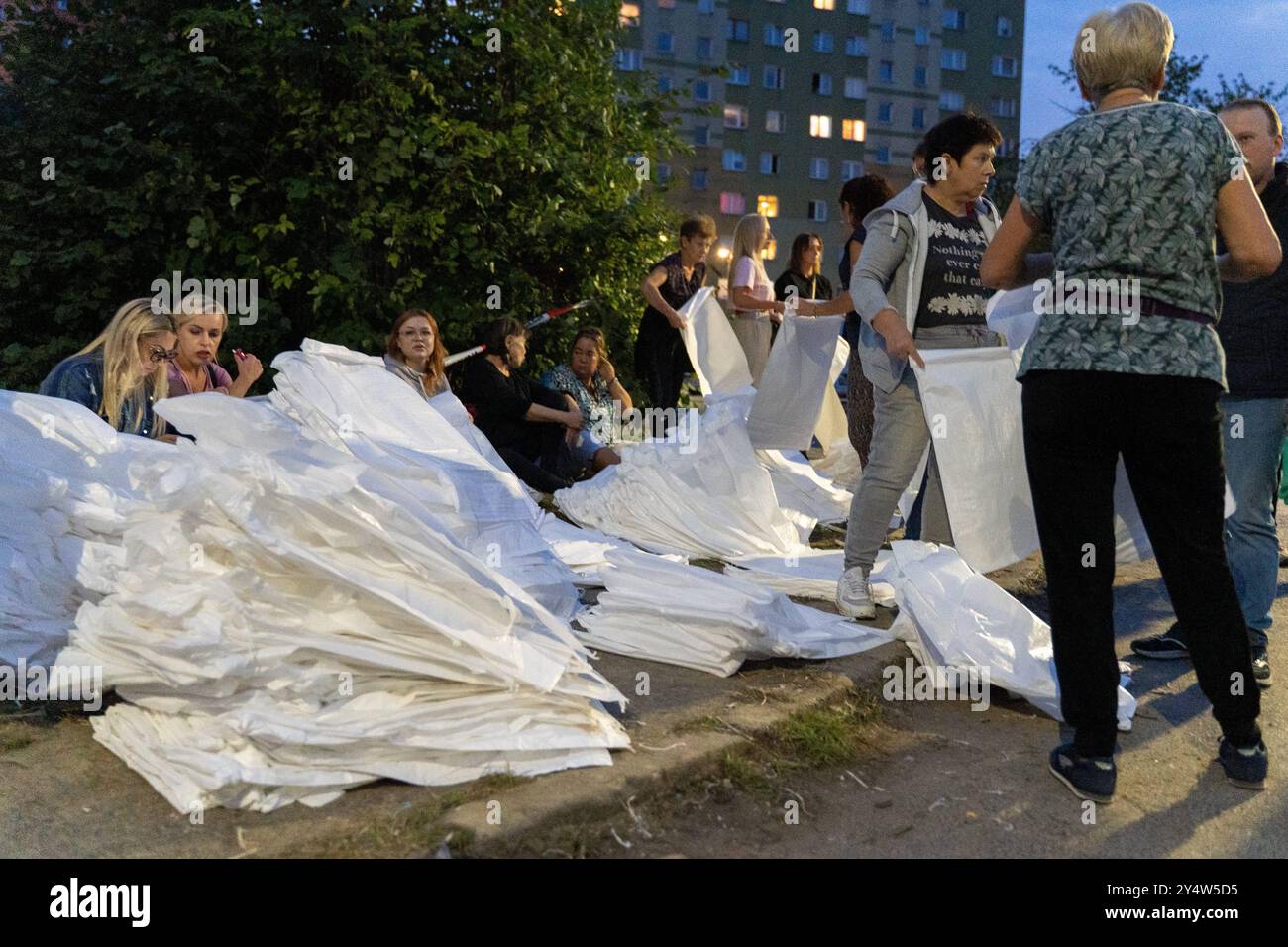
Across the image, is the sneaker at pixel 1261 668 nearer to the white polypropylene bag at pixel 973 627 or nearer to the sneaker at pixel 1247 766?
the white polypropylene bag at pixel 973 627

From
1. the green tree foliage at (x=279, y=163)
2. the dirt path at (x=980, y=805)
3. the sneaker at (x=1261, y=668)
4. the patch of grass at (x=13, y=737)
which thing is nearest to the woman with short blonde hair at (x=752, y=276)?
the green tree foliage at (x=279, y=163)

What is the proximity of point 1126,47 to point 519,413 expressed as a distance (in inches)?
205

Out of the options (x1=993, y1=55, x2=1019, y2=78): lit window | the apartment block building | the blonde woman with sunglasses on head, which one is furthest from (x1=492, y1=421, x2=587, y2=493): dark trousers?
(x1=993, y1=55, x2=1019, y2=78): lit window

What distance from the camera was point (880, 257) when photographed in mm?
4828

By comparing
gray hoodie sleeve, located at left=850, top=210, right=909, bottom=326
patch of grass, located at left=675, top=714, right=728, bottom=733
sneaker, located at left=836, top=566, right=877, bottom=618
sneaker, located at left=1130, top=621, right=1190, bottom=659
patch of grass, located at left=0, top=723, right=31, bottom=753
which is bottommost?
sneaker, located at left=1130, top=621, right=1190, bottom=659

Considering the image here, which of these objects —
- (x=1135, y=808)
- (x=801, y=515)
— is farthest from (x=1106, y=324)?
(x=801, y=515)

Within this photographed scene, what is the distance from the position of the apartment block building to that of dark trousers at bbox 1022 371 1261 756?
160 feet

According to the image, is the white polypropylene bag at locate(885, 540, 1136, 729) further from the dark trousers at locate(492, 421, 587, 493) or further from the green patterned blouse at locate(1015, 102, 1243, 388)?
the dark trousers at locate(492, 421, 587, 493)

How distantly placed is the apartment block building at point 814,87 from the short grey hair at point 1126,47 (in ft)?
159

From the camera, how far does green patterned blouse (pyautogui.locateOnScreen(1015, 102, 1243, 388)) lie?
3113 millimetres

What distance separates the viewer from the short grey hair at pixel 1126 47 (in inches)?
125

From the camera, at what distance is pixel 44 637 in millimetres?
3754

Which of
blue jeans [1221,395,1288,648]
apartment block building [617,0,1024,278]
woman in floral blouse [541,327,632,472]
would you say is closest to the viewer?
blue jeans [1221,395,1288,648]
